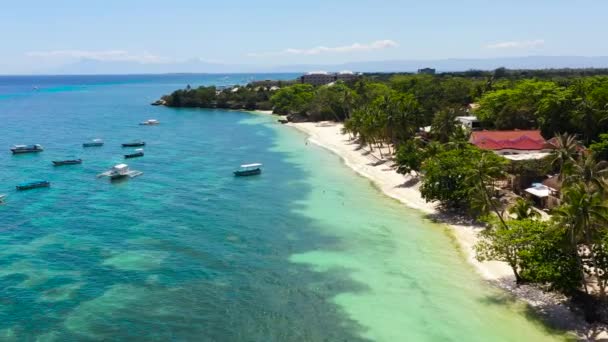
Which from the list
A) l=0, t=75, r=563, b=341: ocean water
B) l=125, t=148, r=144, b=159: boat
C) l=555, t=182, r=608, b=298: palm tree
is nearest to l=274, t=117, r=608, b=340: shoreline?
l=0, t=75, r=563, b=341: ocean water

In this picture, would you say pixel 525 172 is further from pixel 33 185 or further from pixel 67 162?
pixel 67 162

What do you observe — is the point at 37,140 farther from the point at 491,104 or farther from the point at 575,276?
the point at 575,276

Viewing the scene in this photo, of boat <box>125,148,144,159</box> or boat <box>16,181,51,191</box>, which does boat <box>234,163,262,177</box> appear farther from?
boat <box>16,181,51,191</box>

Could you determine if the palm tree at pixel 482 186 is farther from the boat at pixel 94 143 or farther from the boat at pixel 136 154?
the boat at pixel 94 143

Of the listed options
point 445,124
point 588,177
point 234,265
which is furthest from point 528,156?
point 234,265

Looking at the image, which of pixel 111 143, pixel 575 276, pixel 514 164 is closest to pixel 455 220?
pixel 514 164

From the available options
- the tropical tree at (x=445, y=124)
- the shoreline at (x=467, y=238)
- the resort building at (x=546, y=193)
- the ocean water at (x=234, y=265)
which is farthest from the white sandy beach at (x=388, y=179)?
the tropical tree at (x=445, y=124)

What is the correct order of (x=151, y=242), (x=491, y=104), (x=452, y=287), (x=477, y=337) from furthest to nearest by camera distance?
(x=491, y=104), (x=151, y=242), (x=452, y=287), (x=477, y=337)
